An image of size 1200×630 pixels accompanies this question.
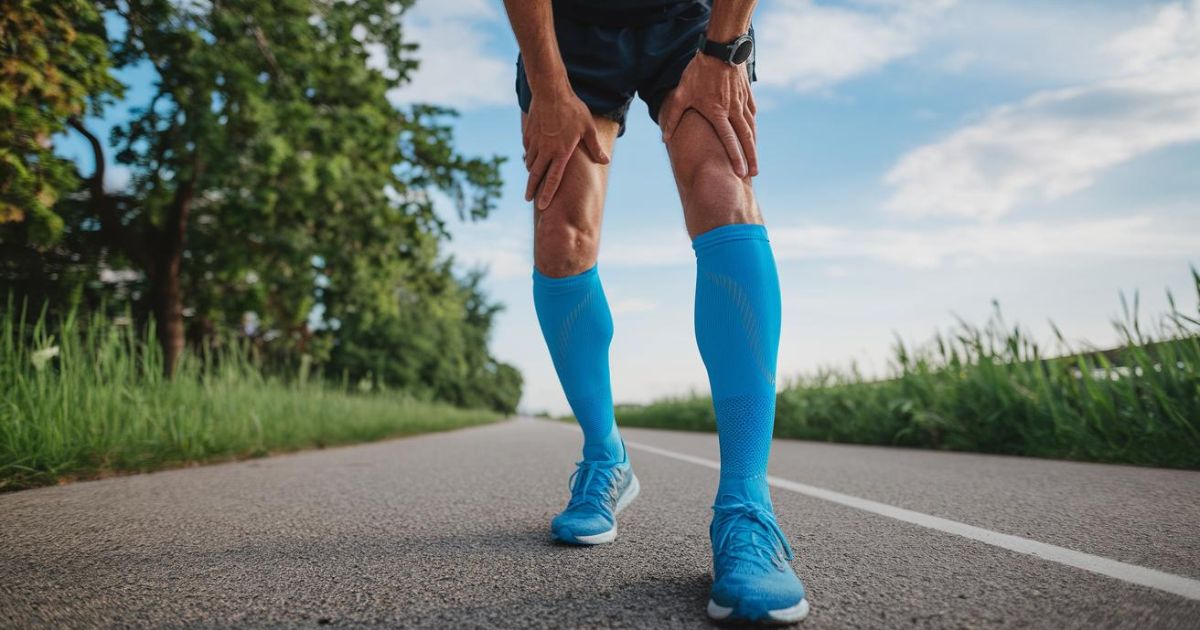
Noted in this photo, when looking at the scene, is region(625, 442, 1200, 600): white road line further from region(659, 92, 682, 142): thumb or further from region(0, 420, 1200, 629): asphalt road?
region(659, 92, 682, 142): thumb

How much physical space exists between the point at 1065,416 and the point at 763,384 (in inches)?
149

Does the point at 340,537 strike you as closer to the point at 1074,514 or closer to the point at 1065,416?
the point at 1074,514

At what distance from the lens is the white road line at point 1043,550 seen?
1.38m

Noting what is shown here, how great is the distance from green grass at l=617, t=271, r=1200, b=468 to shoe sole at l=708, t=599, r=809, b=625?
331 centimetres

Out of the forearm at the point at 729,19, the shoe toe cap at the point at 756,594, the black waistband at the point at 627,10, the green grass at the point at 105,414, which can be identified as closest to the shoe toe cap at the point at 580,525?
the shoe toe cap at the point at 756,594

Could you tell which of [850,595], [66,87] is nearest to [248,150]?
[66,87]

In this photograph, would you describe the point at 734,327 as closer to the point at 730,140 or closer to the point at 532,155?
the point at 730,140

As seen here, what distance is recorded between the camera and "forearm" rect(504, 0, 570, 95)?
1835 millimetres

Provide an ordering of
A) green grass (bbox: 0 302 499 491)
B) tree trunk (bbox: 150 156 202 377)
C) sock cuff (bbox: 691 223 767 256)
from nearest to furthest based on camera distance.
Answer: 1. sock cuff (bbox: 691 223 767 256)
2. green grass (bbox: 0 302 499 491)
3. tree trunk (bbox: 150 156 202 377)

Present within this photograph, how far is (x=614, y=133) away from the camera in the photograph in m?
2.17

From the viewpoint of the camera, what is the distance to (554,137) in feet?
6.25

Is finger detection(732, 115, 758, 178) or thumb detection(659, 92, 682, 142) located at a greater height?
thumb detection(659, 92, 682, 142)

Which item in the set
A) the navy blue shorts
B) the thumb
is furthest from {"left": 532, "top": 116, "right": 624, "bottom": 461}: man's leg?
the thumb

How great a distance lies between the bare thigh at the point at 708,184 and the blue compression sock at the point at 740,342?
0.04 m
